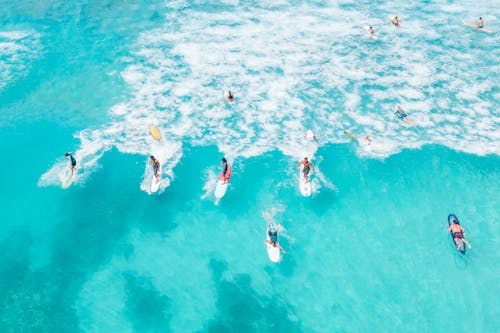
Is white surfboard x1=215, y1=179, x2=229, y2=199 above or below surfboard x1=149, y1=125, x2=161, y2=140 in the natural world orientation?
below

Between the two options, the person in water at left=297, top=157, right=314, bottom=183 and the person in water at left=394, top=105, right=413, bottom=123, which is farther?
the person in water at left=394, top=105, right=413, bottom=123

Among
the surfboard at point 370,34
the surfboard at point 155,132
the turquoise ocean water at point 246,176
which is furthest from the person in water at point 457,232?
the surfboard at point 370,34

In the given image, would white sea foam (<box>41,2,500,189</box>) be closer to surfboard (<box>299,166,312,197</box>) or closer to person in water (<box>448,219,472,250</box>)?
surfboard (<box>299,166,312,197</box>)

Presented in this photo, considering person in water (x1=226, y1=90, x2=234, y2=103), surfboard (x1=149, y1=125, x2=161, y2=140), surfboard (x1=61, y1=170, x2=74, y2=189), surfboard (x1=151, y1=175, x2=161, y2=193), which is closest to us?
surfboard (x1=151, y1=175, x2=161, y2=193)

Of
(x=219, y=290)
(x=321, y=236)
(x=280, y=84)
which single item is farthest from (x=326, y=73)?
(x=219, y=290)

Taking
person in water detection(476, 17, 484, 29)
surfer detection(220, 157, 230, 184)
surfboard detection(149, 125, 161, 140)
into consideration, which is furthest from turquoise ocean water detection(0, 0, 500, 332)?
surfer detection(220, 157, 230, 184)

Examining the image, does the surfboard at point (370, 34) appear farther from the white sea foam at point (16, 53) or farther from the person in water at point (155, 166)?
the white sea foam at point (16, 53)

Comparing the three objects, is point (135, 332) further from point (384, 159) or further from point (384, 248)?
point (384, 159)
